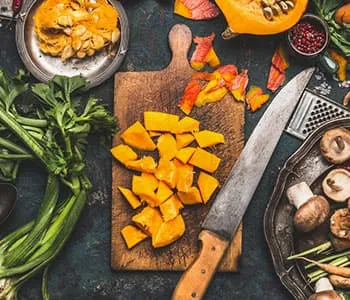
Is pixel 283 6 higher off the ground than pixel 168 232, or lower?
higher

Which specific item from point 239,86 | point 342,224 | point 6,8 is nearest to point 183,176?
point 239,86

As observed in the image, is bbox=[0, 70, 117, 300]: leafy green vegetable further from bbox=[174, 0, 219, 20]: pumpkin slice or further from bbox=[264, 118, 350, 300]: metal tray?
bbox=[264, 118, 350, 300]: metal tray

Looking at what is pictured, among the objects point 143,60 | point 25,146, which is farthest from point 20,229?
point 143,60

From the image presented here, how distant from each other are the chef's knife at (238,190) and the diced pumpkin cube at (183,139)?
231 mm

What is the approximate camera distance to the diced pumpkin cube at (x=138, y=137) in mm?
3674

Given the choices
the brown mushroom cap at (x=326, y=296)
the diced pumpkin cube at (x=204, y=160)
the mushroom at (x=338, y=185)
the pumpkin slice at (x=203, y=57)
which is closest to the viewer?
the brown mushroom cap at (x=326, y=296)

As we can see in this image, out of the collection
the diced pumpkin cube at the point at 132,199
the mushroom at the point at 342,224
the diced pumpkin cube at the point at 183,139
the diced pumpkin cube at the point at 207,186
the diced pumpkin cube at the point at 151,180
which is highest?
the diced pumpkin cube at the point at 183,139

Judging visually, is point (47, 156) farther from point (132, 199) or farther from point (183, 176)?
point (183, 176)

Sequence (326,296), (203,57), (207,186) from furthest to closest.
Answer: (203,57)
(207,186)
(326,296)

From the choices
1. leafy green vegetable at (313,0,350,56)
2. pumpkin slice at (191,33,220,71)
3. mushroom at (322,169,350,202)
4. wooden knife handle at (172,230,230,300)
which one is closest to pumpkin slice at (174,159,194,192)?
wooden knife handle at (172,230,230,300)

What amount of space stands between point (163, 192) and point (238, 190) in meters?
0.31

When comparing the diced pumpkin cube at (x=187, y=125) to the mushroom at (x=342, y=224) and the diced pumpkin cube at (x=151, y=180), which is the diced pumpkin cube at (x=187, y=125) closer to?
the diced pumpkin cube at (x=151, y=180)

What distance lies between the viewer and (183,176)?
361 cm

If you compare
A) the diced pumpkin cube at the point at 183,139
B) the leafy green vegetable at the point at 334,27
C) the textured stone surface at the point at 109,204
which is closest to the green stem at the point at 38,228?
the textured stone surface at the point at 109,204
